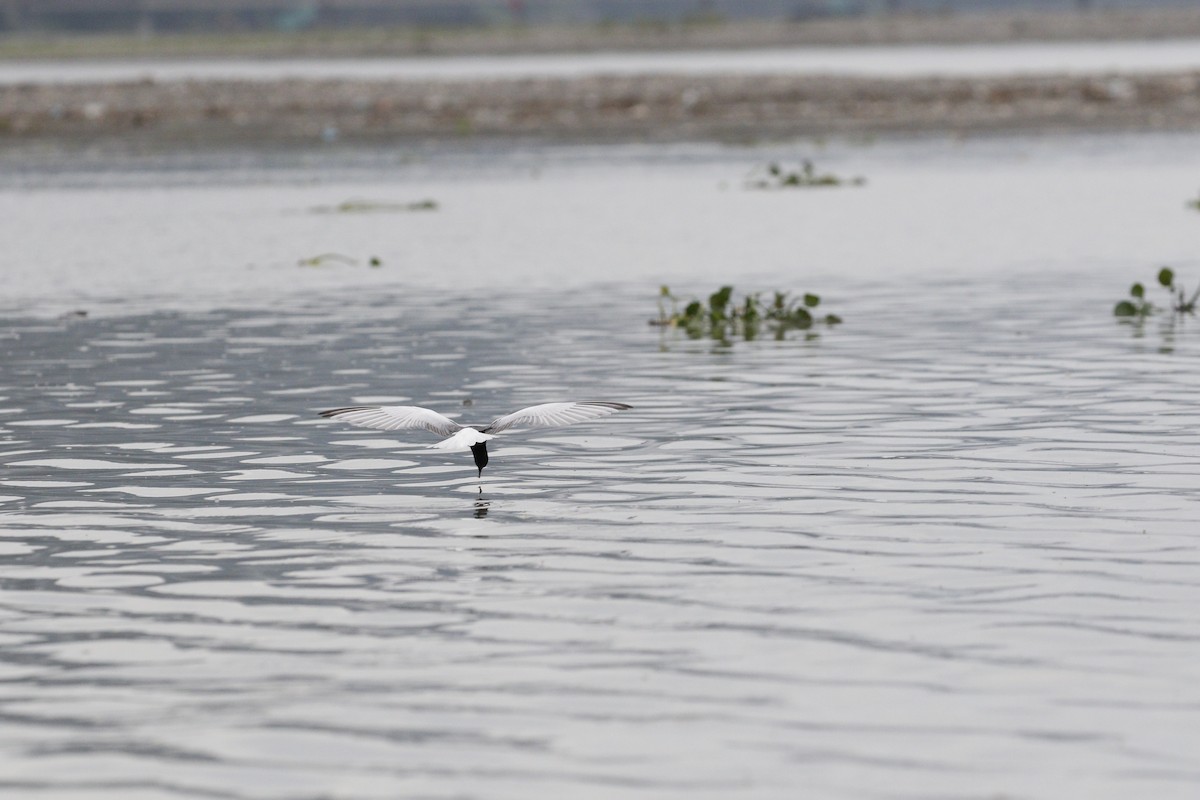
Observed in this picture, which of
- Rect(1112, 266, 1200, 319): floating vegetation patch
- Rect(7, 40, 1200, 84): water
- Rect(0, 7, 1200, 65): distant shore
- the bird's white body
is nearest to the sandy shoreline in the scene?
Rect(7, 40, 1200, 84): water

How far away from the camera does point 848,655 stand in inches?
337

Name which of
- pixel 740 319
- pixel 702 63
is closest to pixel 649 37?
pixel 702 63

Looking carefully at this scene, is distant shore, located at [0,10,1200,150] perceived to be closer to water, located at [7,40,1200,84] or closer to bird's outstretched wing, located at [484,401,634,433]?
water, located at [7,40,1200,84]

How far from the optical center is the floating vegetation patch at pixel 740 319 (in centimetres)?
2103

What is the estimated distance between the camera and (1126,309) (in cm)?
2109

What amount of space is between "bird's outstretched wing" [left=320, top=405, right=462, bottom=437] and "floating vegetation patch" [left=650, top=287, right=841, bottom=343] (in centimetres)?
854

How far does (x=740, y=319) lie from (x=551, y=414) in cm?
1011

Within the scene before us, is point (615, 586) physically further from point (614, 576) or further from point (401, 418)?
point (401, 418)

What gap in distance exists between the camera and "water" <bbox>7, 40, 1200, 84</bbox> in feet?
314

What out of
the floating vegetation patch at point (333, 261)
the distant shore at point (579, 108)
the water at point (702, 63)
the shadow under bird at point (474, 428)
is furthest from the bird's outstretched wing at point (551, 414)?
the water at point (702, 63)

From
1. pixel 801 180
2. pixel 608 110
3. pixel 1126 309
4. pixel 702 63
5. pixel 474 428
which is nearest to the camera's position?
pixel 474 428

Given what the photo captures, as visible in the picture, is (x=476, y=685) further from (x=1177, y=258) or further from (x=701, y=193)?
(x=701, y=193)

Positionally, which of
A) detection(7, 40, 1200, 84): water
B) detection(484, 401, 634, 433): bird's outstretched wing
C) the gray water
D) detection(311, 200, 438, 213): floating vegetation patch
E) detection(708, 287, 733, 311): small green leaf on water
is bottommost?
the gray water

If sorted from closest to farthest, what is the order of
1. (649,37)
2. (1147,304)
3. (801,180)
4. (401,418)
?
(401,418)
(1147,304)
(801,180)
(649,37)
